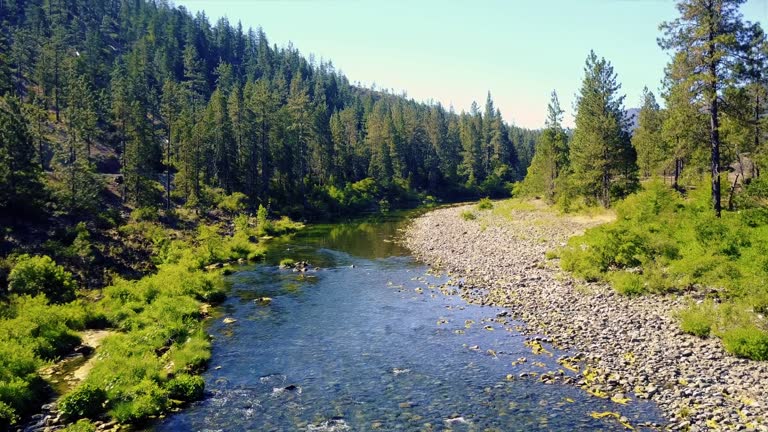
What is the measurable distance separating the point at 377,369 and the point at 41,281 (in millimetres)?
21312

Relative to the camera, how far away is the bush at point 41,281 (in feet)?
91.1

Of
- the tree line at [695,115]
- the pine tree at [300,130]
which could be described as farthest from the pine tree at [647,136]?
the pine tree at [300,130]

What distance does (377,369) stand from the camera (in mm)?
20281

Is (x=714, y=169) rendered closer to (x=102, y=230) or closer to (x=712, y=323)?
(x=712, y=323)

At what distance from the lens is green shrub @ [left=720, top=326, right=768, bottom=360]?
57.0 feet

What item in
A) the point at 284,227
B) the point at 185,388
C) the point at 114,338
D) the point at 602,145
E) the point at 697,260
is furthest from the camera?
the point at 284,227

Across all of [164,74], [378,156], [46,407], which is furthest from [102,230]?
[164,74]

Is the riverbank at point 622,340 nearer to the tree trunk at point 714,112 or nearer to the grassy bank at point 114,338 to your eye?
the tree trunk at point 714,112

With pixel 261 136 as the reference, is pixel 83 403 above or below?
below

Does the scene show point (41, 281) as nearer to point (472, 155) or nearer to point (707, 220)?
point (707, 220)

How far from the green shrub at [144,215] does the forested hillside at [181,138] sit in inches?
129

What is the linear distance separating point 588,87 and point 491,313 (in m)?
40.3

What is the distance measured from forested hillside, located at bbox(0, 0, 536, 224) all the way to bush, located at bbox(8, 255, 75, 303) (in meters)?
17.6

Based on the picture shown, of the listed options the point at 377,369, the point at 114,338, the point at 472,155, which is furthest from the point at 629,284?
the point at 472,155
